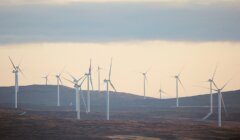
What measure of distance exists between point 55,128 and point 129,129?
16.9 meters

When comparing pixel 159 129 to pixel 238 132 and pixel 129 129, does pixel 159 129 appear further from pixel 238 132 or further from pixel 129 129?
pixel 238 132

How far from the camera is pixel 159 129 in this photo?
166 meters

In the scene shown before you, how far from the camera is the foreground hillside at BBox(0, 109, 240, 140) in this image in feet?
494

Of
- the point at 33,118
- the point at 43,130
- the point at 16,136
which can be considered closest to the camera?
the point at 16,136

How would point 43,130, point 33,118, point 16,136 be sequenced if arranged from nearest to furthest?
point 16,136
point 43,130
point 33,118

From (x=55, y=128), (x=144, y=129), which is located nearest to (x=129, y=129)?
(x=144, y=129)

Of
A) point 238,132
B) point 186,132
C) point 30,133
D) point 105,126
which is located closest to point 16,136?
point 30,133

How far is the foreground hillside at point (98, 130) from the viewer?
151 metres

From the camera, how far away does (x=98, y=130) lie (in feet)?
529

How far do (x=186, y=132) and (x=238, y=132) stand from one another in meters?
12.8

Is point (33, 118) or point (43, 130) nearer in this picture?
point (43, 130)

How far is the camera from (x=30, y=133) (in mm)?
155125

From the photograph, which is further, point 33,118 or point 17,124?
point 33,118

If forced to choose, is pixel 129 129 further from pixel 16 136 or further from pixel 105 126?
pixel 16 136
